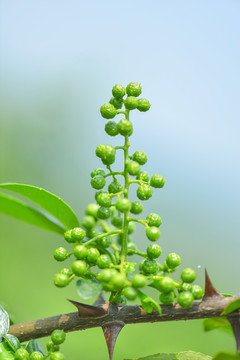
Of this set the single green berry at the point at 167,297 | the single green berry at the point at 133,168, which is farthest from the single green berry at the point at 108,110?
the single green berry at the point at 167,297

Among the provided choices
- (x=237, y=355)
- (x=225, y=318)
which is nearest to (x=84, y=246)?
(x=225, y=318)

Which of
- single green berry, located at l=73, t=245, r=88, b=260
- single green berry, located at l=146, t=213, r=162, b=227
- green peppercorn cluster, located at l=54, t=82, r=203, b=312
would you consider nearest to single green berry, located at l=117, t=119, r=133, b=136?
green peppercorn cluster, located at l=54, t=82, r=203, b=312

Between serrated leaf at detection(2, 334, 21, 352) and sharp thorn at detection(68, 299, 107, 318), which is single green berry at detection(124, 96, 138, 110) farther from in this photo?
serrated leaf at detection(2, 334, 21, 352)

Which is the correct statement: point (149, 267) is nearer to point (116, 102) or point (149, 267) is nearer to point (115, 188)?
point (115, 188)

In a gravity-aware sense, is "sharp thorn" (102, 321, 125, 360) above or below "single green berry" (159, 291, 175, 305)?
below

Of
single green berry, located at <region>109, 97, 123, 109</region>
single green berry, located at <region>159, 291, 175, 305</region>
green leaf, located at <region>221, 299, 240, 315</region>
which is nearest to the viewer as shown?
green leaf, located at <region>221, 299, 240, 315</region>

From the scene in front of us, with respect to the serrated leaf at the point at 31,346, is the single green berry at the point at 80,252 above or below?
above

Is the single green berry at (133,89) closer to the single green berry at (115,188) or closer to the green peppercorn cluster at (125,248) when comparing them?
the green peppercorn cluster at (125,248)
